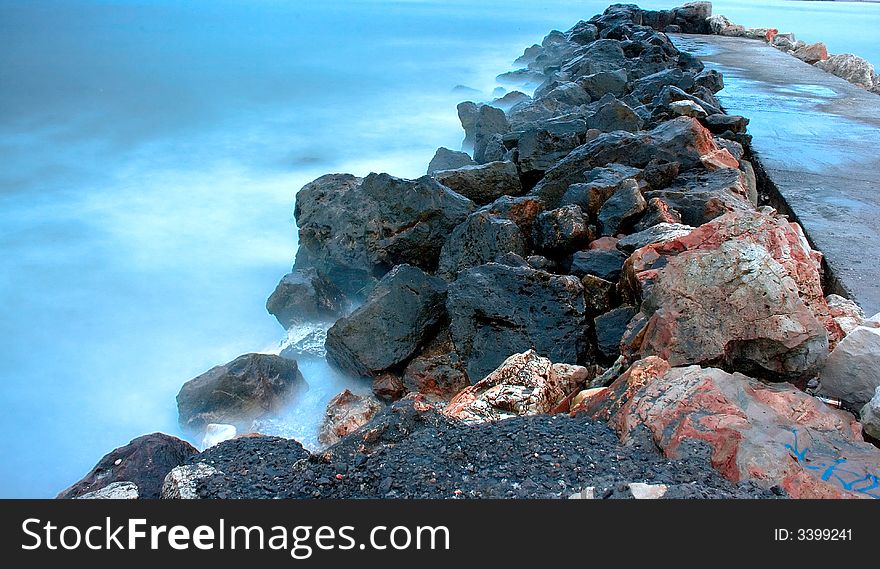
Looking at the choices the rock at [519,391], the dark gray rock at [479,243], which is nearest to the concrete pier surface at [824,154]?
the rock at [519,391]

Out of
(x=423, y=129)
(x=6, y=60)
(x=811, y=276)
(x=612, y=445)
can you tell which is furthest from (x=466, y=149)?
(x=6, y=60)

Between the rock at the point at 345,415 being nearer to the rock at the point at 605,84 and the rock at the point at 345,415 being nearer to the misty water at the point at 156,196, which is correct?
the misty water at the point at 156,196

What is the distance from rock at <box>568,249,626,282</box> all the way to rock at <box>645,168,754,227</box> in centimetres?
68

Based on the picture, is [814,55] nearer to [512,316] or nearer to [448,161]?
[448,161]

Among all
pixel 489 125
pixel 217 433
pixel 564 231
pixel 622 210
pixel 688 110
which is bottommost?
pixel 217 433

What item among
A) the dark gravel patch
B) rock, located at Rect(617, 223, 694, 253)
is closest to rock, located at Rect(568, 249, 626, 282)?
rock, located at Rect(617, 223, 694, 253)

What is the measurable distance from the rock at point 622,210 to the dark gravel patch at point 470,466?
6.54 feet

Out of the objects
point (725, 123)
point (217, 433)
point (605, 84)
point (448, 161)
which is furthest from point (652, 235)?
point (605, 84)

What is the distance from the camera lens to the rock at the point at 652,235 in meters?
3.39

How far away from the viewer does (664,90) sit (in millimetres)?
7016

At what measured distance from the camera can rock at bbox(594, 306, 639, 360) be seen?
3.05 metres

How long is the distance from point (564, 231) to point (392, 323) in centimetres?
110

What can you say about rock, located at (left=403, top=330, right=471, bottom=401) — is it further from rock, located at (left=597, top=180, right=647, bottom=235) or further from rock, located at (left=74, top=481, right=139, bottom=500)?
rock, located at (left=74, top=481, right=139, bottom=500)

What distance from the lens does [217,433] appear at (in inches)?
142
